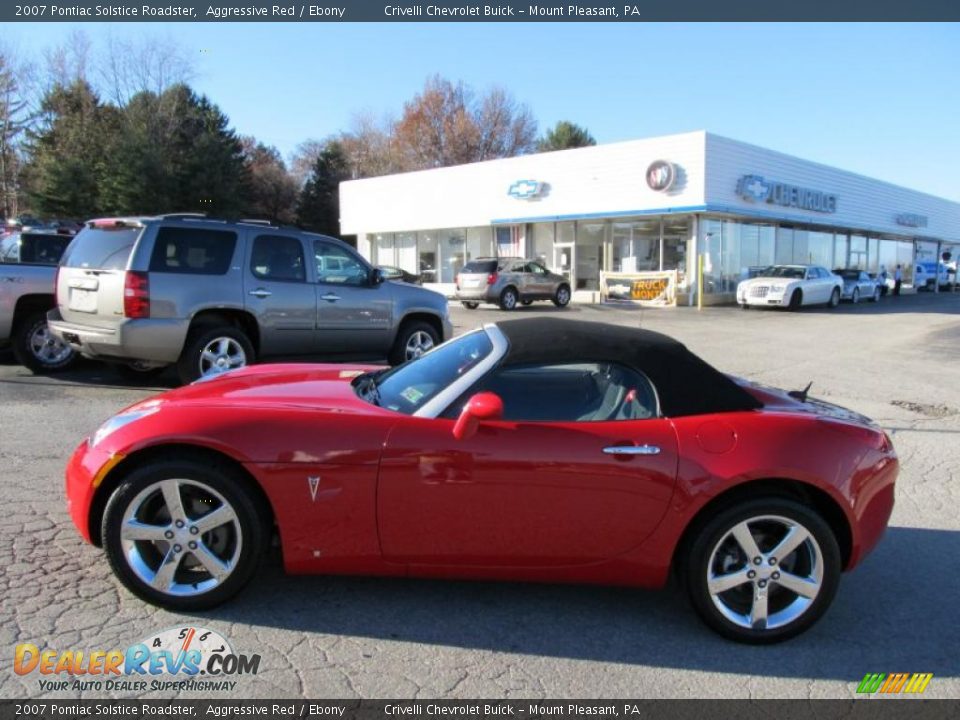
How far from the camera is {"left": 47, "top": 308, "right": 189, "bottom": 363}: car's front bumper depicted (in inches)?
292

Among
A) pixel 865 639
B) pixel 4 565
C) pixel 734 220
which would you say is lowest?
pixel 865 639

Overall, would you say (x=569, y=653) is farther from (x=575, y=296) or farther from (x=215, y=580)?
(x=575, y=296)

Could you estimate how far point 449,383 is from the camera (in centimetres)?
353

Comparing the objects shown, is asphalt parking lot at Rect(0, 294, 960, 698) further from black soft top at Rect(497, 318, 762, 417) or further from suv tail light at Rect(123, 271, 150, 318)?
suv tail light at Rect(123, 271, 150, 318)

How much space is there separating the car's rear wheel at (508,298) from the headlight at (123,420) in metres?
20.2

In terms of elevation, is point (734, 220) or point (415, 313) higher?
point (734, 220)

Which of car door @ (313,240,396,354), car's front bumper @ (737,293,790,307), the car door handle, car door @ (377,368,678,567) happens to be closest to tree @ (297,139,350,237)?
car's front bumper @ (737,293,790,307)

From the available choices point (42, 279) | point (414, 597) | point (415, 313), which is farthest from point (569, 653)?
point (42, 279)

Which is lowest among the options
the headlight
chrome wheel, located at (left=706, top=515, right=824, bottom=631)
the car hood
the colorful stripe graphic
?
the colorful stripe graphic

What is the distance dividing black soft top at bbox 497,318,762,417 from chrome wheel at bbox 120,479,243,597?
58.2 inches

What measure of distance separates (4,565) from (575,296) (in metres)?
26.7

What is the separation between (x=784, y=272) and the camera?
25.2 meters

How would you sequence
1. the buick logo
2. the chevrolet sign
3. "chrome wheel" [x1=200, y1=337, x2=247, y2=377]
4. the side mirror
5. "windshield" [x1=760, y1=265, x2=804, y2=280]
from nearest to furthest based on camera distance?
the side mirror < "chrome wheel" [x1=200, y1=337, x2=247, y2=377] < "windshield" [x1=760, y1=265, x2=804, y2=280] < the buick logo < the chevrolet sign

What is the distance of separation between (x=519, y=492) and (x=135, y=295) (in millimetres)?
5672
